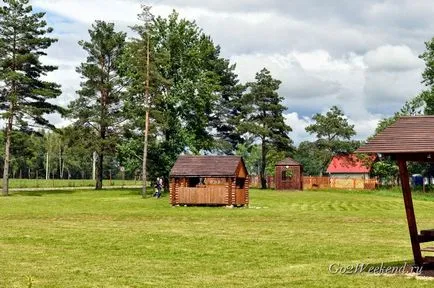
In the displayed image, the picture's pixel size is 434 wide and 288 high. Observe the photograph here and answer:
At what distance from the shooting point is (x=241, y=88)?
94.8 meters

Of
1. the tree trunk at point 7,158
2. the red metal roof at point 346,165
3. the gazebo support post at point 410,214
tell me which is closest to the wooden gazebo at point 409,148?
the gazebo support post at point 410,214

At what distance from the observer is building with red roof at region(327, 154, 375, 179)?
97369 mm

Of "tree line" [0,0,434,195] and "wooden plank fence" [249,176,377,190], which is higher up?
"tree line" [0,0,434,195]

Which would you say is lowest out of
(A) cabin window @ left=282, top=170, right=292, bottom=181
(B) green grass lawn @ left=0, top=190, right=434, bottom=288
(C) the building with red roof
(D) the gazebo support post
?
(B) green grass lawn @ left=0, top=190, right=434, bottom=288

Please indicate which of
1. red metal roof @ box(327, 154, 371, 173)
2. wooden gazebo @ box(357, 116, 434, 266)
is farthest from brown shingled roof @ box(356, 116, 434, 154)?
red metal roof @ box(327, 154, 371, 173)

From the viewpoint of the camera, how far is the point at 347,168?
10025 cm

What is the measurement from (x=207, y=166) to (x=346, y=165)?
58.8 metres

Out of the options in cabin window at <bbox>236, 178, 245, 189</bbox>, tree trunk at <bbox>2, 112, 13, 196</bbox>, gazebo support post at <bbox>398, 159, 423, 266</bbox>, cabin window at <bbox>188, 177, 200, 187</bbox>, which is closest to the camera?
gazebo support post at <bbox>398, 159, 423, 266</bbox>

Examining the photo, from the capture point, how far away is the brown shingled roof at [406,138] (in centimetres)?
1358

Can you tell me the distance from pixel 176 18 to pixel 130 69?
787cm

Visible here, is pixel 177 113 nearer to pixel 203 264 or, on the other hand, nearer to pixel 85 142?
pixel 85 142

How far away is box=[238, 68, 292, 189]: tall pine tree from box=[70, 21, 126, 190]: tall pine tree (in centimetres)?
2022

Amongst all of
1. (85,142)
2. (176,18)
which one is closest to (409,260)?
(176,18)

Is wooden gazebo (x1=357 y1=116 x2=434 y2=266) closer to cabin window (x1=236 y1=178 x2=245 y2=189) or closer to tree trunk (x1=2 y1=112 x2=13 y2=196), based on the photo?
cabin window (x1=236 y1=178 x2=245 y2=189)
